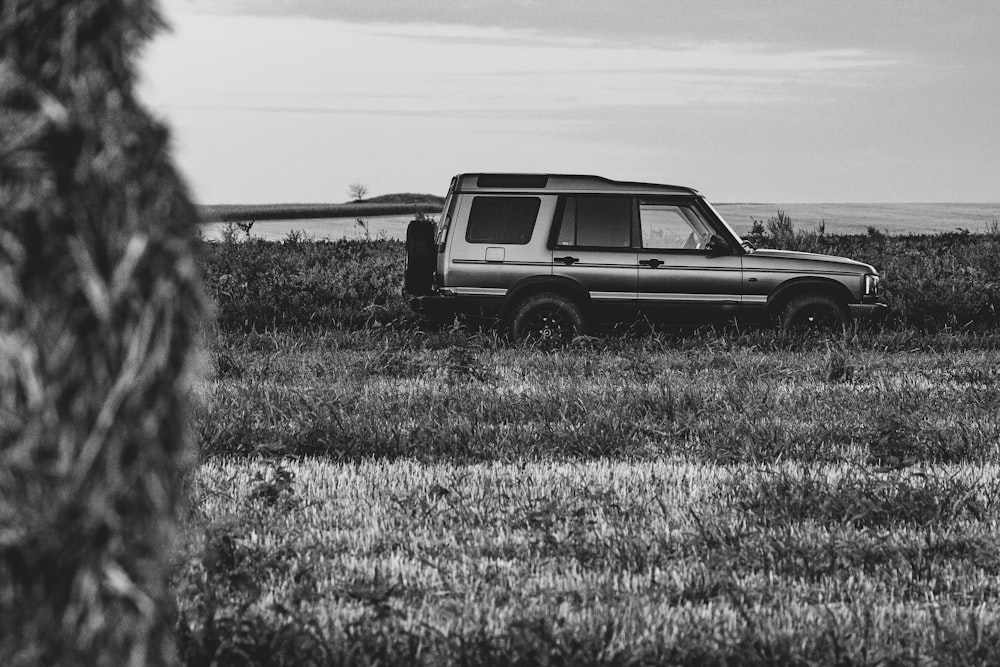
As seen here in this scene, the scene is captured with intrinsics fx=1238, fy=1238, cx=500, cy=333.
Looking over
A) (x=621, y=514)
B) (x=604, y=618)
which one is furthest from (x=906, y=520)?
(x=604, y=618)

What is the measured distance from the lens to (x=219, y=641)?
13.0 feet

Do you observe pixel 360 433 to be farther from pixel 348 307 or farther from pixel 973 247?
pixel 973 247

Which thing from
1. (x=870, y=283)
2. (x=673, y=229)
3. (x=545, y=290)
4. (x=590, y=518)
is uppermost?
(x=673, y=229)

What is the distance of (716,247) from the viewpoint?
1305 centimetres

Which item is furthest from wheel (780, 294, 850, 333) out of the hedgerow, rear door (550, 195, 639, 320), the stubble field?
the stubble field

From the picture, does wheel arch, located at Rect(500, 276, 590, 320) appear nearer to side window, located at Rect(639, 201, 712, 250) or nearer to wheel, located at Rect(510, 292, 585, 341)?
wheel, located at Rect(510, 292, 585, 341)

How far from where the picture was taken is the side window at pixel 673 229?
13008 mm

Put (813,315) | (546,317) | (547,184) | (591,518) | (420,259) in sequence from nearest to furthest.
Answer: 1. (591,518)
2. (547,184)
3. (546,317)
4. (420,259)
5. (813,315)

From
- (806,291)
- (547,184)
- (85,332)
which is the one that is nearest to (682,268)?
(806,291)

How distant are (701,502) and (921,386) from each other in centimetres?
483

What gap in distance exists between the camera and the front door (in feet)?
42.6

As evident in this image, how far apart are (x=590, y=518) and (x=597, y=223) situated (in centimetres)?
732

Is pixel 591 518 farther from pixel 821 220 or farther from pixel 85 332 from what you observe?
pixel 821 220

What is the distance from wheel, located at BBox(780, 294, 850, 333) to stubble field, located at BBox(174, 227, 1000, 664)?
7.63 feet
